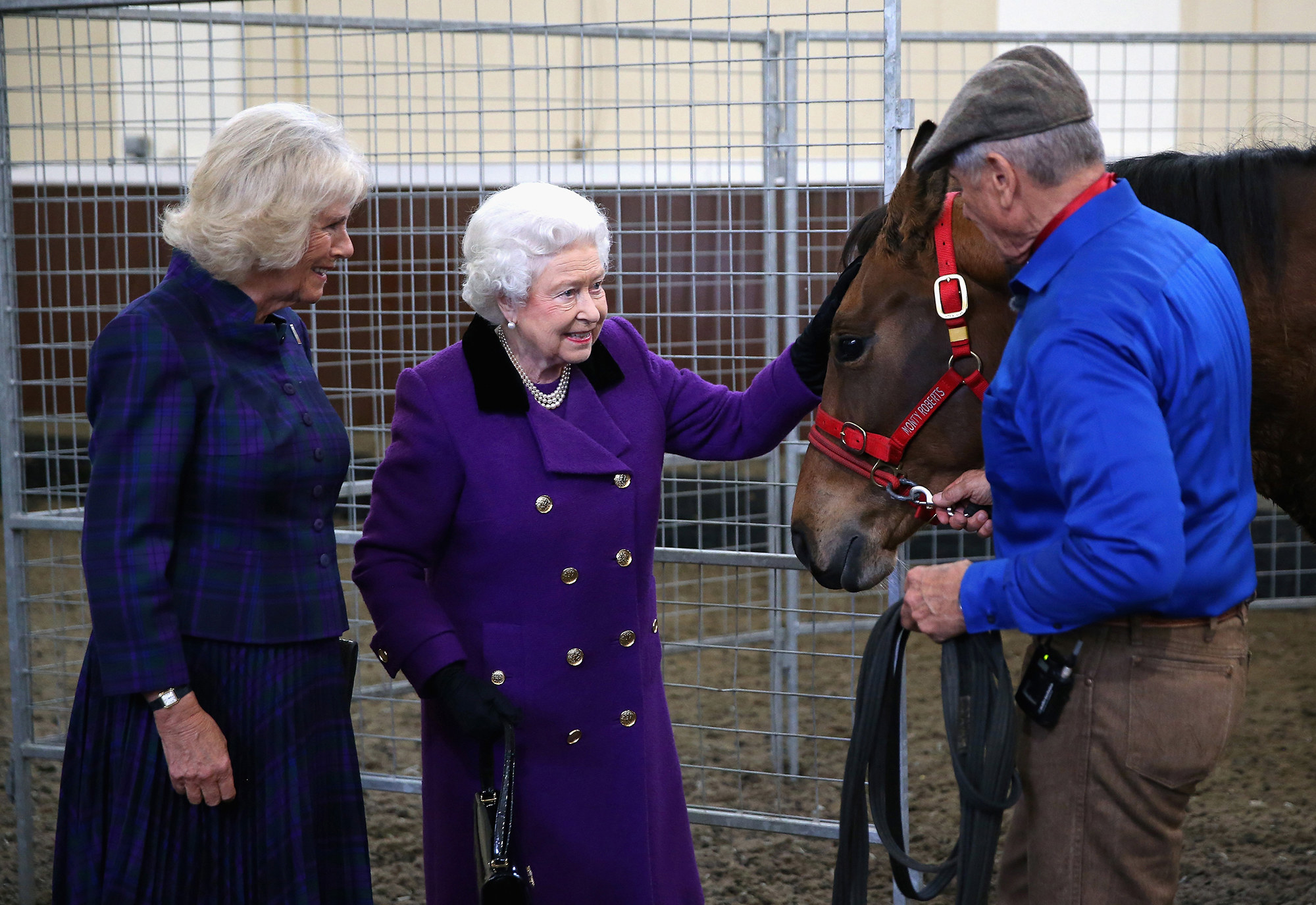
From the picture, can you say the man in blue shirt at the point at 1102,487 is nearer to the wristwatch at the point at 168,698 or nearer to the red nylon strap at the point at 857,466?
the red nylon strap at the point at 857,466

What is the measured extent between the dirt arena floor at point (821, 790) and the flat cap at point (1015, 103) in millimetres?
1310

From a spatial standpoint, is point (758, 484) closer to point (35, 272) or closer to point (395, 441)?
point (395, 441)

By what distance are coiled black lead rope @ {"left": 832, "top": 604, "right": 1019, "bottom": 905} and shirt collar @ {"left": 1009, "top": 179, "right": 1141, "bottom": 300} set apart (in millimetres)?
479

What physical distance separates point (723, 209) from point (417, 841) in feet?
13.0

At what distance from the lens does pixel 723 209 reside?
642 centimetres

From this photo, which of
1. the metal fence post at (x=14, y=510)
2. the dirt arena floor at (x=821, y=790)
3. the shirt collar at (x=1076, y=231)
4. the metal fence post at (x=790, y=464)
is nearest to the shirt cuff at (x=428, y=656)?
the dirt arena floor at (x=821, y=790)

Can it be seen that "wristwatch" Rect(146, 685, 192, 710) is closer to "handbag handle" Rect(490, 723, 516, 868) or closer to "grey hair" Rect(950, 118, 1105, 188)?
"handbag handle" Rect(490, 723, 516, 868)

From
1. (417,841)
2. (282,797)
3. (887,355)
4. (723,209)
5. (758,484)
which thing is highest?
(723,209)

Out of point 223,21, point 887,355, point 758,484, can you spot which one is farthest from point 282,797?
point 223,21

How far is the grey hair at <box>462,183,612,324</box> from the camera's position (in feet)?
6.34

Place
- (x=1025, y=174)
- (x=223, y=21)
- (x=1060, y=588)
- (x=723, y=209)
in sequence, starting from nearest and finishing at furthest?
(x=1060, y=588), (x=1025, y=174), (x=223, y=21), (x=723, y=209)

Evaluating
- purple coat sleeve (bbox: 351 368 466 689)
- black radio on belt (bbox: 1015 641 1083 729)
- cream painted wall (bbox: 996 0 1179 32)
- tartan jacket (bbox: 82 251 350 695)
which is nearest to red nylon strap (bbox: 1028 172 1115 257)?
black radio on belt (bbox: 1015 641 1083 729)

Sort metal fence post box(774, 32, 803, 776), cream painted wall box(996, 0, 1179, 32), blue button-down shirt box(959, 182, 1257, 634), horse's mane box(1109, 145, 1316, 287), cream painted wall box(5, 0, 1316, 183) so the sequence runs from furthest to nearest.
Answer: cream painted wall box(996, 0, 1179, 32) < cream painted wall box(5, 0, 1316, 183) < metal fence post box(774, 32, 803, 776) < horse's mane box(1109, 145, 1316, 287) < blue button-down shirt box(959, 182, 1257, 634)

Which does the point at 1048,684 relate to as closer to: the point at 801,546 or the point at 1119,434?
the point at 1119,434
